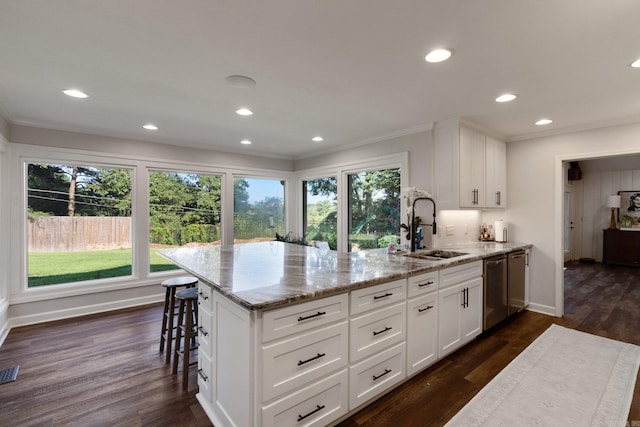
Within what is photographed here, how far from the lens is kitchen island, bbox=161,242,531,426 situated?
153 centimetres

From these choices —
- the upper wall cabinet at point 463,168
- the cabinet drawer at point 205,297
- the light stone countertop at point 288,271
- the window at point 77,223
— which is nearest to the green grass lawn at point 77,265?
the window at point 77,223

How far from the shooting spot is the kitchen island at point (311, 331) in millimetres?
1533

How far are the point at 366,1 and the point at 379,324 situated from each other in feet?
6.39

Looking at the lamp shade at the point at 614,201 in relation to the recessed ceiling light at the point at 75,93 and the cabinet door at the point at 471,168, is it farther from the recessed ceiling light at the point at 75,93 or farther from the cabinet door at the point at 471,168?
the recessed ceiling light at the point at 75,93

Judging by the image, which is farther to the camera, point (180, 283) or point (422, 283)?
point (180, 283)

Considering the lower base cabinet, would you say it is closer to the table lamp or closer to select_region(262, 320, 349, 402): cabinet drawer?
select_region(262, 320, 349, 402): cabinet drawer

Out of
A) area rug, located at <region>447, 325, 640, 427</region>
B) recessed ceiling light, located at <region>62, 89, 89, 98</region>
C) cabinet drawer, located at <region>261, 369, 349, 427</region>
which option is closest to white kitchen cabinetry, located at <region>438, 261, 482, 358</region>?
area rug, located at <region>447, 325, 640, 427</region>

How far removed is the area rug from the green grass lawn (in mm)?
4527

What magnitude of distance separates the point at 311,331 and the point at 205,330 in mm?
836

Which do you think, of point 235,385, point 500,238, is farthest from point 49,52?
point 500,238


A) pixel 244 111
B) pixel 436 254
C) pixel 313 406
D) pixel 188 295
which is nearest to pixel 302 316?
pixel 313 406

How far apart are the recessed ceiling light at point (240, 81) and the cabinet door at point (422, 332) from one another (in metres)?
2.19

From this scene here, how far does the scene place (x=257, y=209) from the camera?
18.8 ft

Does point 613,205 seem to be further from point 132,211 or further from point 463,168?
point 132,211
